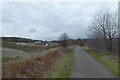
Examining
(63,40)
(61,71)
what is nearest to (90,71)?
(61,71)

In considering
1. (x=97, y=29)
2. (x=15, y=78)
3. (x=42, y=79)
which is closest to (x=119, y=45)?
(x=42, y=79)

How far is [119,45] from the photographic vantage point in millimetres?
27812

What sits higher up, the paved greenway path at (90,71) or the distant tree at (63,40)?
the distant tree at (63,40)

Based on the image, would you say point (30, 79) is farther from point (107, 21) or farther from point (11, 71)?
point (107, 21)

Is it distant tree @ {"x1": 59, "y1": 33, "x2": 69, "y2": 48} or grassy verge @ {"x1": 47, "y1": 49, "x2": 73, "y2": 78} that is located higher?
distant tree @ {"x1": 59, "y1": 33, "x2": 69, "y2": 48}

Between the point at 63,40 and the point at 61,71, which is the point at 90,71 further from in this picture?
the point at 63,40

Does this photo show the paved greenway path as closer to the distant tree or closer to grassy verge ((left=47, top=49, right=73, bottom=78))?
grassy verge ((left=47, top=49, right=73, bottom=78))

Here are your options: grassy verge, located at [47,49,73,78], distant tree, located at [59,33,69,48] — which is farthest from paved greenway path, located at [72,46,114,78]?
distant tree, located at [59,33,69,48]

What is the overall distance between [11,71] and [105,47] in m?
38.2

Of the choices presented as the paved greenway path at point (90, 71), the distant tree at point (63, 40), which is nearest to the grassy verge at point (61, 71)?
the paved greenway path at point (90, 71)

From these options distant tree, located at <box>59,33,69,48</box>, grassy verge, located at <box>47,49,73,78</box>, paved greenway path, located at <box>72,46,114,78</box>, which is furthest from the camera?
distant tree, located at <box>59,33,69,48</box>

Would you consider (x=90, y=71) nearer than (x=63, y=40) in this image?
Yes

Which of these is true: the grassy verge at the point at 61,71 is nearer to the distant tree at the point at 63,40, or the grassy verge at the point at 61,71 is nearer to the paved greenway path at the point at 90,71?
the paved greenway path at the point at 90,71

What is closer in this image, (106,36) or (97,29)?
(106,36)
